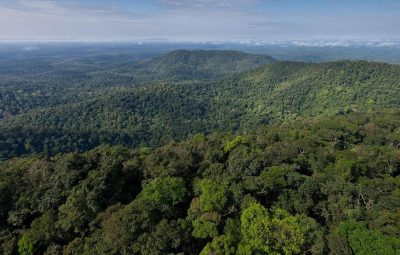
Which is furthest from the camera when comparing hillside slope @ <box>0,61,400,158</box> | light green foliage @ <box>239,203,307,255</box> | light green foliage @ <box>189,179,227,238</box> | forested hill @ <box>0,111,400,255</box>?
hillside slope @ <box>0,61,400,158</box>

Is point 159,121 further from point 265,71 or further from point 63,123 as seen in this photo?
point 265,71

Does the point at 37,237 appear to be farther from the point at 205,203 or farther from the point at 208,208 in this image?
the point at 208,208

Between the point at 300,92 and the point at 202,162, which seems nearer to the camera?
the point at 202,162

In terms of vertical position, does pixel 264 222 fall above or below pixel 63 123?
above

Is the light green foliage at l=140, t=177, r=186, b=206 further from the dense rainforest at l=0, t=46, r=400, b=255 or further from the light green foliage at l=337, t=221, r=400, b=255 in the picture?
the light green foliage at l=337, t=221, r=400, b=255

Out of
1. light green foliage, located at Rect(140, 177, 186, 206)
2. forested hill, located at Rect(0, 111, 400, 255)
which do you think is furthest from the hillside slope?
light green foliage, located at Rect(140, 177, 186, 206)

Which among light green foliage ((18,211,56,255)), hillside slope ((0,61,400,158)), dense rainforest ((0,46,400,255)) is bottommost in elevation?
hillside slope ((0,61,400,158))

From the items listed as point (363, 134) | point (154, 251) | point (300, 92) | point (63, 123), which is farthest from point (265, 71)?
point (154, 251)

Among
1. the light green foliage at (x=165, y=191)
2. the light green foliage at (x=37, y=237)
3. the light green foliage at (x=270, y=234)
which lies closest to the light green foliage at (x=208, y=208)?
the light green foliage at (x=165, y=191)
